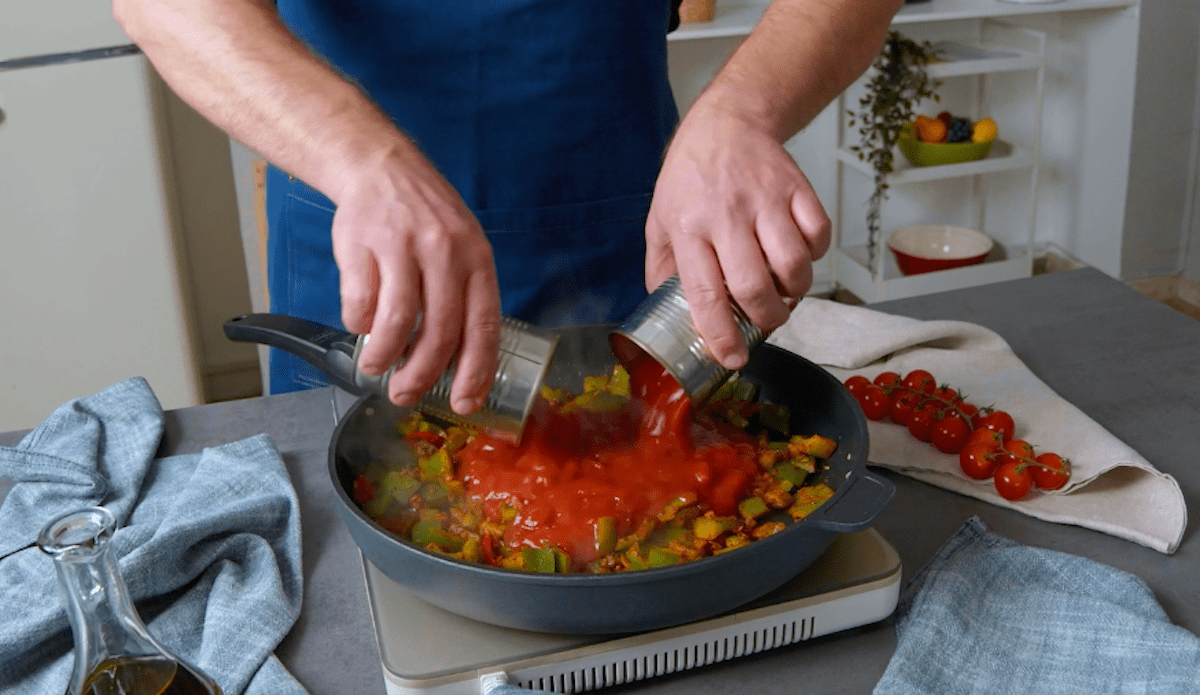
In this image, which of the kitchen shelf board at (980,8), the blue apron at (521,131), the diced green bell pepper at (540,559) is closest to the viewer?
the diced green bell pepper at (540,559)

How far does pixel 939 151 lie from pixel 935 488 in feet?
8.13

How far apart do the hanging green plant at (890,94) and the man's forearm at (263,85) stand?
8.23 ft

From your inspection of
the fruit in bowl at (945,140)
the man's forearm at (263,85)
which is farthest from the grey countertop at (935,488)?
the fruit in bowl at (945,140)

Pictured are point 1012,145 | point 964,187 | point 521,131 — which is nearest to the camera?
point 521,131

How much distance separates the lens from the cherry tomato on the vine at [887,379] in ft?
4.51

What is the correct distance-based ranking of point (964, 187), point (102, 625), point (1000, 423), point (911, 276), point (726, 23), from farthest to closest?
1. point (964, 187)
2. point (911, 276)
3. point (726, 23)
4. point (1000, 423)
5. point (102, 625)

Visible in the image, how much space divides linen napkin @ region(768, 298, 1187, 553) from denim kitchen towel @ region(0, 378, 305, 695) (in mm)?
703

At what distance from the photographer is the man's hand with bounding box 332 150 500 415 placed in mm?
879

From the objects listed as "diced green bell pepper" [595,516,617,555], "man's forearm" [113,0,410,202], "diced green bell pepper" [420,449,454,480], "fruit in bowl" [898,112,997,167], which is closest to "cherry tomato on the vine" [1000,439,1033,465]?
"diced green bell pepper" [595,516,617,555]

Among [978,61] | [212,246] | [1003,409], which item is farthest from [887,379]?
[212,246]

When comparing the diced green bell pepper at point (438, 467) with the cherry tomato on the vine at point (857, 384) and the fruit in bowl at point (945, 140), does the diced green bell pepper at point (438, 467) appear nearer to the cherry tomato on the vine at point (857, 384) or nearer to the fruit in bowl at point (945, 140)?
the cherry tomato on the vine at point (857, 384)

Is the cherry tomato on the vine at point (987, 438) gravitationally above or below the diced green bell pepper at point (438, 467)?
below

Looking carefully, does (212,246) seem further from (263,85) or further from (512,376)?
(512,376)

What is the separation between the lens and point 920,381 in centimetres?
136
